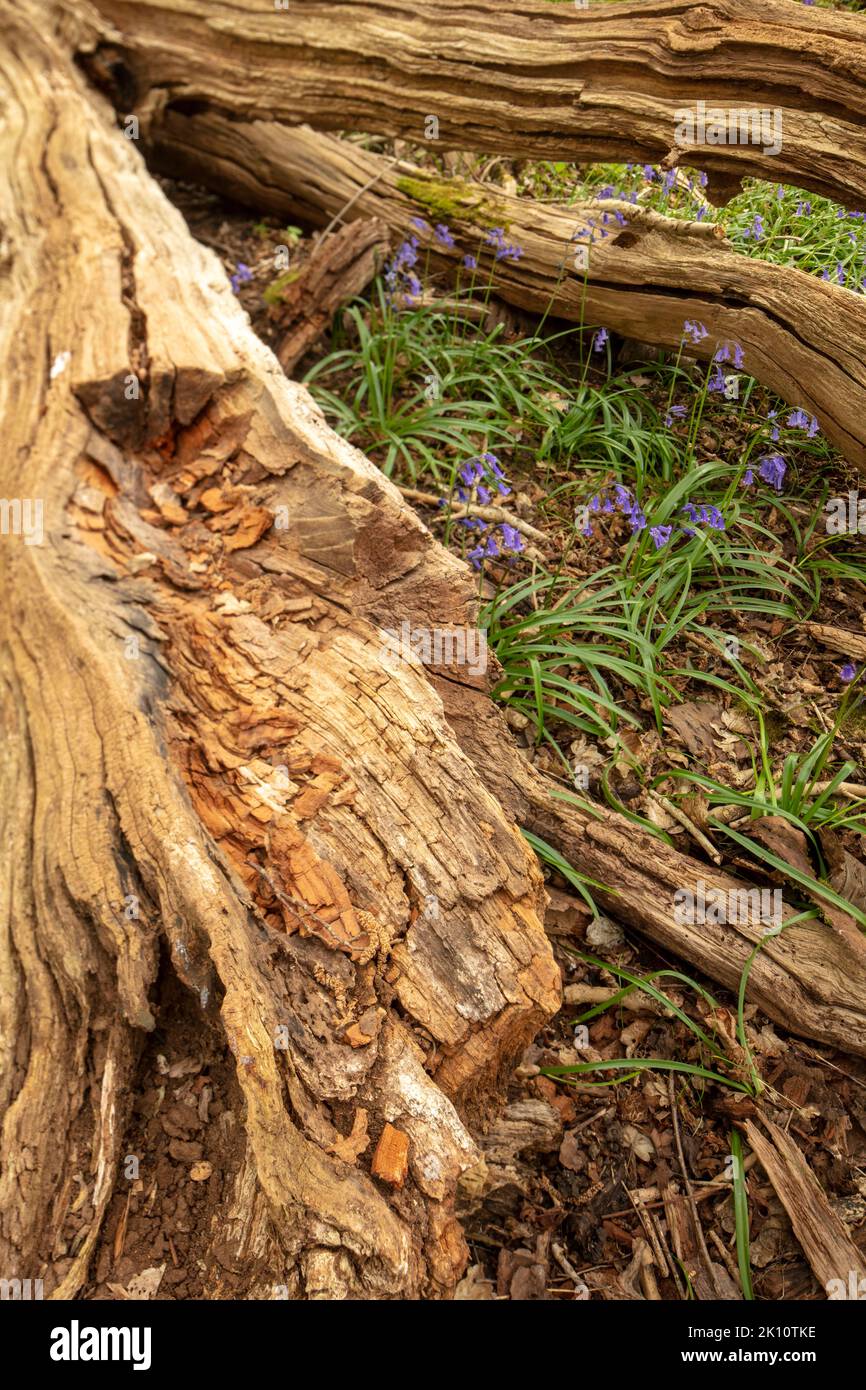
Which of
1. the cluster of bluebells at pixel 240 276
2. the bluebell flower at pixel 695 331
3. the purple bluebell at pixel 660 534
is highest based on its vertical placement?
the cluster of bluebells at pixel 240 276

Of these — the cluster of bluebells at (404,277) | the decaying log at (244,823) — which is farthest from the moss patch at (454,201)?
the decaying log at (244,823)

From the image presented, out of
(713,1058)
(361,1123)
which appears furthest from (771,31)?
(361,1123)

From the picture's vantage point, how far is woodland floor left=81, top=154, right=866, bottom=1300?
2.32 metres

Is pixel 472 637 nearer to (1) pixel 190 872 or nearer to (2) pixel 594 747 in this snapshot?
(2) pixel 594 747

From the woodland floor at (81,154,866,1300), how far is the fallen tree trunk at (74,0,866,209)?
30.3 inches

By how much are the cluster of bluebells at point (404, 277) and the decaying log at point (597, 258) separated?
137 millimetres

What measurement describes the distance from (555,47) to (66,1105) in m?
4.22

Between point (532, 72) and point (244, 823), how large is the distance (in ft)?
11.4

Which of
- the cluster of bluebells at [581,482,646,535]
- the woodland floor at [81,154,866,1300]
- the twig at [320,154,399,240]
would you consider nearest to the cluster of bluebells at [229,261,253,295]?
the woodland floor at [81,154,866,1300]

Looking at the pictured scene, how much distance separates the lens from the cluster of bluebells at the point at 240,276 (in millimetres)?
4980

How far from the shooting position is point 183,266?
13.0ft

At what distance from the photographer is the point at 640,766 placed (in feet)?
10.4

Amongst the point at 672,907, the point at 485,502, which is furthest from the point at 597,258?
the point at 672,907

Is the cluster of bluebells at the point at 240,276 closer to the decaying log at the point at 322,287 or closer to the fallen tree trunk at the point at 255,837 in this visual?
the decaying log at the point at 322,287
